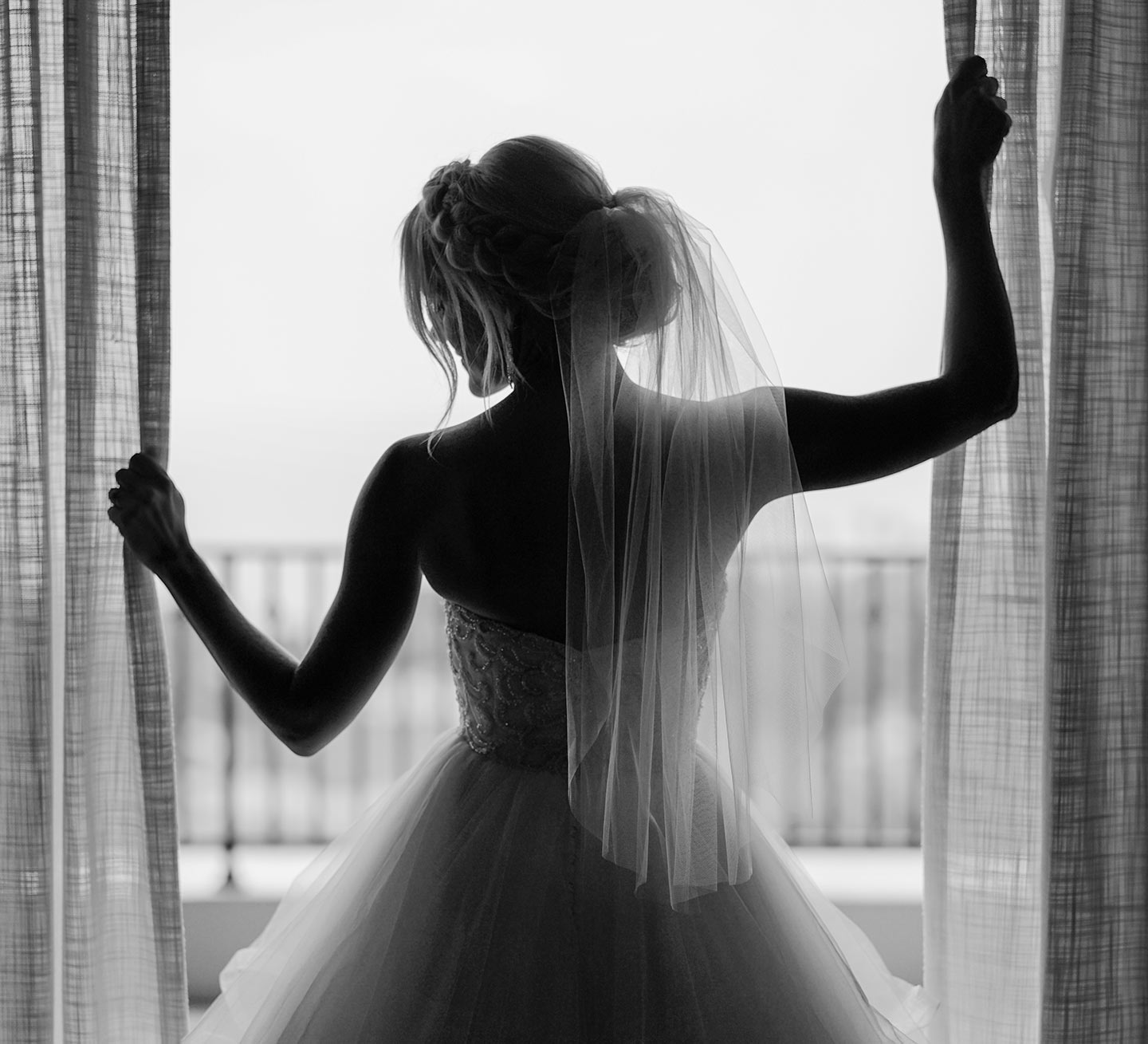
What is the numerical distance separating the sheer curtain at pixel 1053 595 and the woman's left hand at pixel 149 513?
2.92ft

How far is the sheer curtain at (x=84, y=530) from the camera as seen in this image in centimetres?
119

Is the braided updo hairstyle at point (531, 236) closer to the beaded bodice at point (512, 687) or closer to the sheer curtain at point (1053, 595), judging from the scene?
the beaded bodice at point (512, 687)

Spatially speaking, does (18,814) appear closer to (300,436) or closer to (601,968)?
(601,968)

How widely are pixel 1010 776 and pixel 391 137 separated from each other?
1.79 meters

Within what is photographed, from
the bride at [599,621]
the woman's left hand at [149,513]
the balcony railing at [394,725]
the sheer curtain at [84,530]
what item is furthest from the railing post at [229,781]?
the bride at [599,621]

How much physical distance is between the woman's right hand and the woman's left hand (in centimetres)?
89

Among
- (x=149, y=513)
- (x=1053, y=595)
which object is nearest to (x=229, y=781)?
(x=149, y=513)

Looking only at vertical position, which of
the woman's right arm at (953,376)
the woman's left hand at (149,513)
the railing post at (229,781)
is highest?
the woman's right arm at (953,376)

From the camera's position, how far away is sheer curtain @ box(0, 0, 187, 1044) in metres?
1.19

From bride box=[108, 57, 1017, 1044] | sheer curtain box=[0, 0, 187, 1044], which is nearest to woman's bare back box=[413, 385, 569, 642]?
bride box=[108, 57, 1017, 1044]

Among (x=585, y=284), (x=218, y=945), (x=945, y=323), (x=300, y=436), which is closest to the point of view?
(x=585, y=284)

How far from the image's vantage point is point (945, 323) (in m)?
0.98

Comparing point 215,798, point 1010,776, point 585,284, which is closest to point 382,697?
point 215,798

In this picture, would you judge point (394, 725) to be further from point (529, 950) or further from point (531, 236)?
Answer: point (531, 236)
